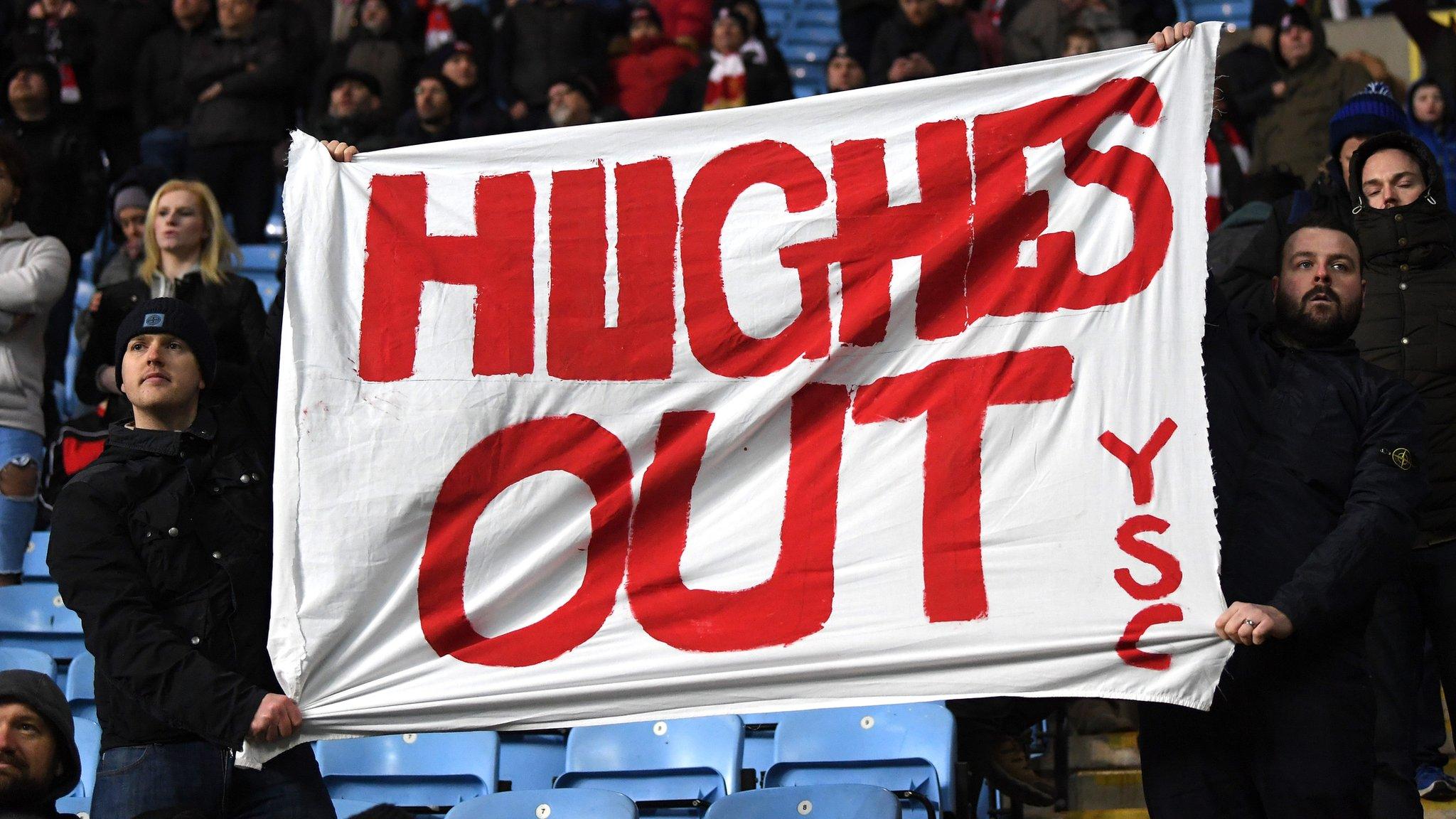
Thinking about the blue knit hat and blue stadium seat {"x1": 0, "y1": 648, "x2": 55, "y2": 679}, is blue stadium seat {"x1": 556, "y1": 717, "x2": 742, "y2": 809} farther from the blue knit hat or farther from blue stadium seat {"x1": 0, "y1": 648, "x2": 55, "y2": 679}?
the blue knit hat

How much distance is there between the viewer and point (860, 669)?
3.99 meters

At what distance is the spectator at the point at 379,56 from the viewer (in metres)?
10.6

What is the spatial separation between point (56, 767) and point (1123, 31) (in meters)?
8.75

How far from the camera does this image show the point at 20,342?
20.5 ft

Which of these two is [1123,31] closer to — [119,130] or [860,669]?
[119,130]

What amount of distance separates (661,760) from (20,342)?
2.88 metres

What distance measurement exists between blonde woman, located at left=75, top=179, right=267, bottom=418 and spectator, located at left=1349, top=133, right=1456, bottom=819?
3673 millimetres

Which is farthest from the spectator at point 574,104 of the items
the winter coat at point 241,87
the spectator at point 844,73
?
the winter coat at point 241,87

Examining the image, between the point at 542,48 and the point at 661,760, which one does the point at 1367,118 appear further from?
the point at 542,48

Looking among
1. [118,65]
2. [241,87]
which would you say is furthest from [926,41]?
[118,65]

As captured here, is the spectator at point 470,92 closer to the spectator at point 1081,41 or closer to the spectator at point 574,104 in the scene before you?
the spectator at point 574,104

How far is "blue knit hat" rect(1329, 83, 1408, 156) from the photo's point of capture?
19.2ft

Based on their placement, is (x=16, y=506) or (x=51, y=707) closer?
(x=51, y=707)

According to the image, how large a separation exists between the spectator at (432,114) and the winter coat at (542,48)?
3.34ft
